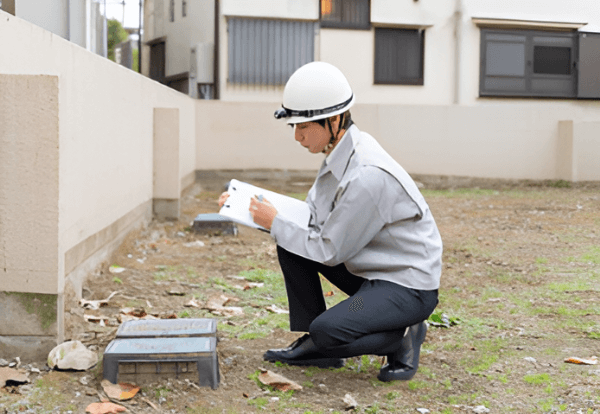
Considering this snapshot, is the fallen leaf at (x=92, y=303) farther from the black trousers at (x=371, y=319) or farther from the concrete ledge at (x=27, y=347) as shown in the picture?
the black trousers at (x=371, y=319)

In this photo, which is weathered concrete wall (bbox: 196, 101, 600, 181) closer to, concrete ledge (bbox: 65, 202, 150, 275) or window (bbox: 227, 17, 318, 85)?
window (bbox: 227, 17, 318, 85)

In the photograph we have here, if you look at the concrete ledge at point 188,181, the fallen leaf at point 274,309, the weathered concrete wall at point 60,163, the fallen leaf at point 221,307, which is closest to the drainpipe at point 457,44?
the concrete ledge at point 188,181

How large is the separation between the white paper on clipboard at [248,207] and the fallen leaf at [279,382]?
28.3 inches

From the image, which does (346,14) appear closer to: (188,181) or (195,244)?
(188,181)

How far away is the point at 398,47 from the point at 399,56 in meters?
0.21

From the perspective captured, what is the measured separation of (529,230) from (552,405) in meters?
6.11

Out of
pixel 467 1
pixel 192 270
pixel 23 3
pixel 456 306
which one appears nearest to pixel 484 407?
pixel 456 306

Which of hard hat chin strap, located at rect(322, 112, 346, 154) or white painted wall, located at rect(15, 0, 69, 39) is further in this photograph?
white painted wall, located at rect(15, 0, 69, 39)

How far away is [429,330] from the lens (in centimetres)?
438

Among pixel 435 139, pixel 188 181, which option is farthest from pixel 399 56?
pixel 188 181

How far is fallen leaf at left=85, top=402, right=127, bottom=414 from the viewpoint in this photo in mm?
2979

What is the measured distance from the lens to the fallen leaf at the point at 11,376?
325 cm

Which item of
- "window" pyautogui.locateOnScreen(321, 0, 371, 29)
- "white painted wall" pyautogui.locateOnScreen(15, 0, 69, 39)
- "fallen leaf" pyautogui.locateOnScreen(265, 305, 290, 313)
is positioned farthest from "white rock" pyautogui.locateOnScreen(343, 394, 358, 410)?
"window" pyautogui.locateOnScreen(321, 0, 371, 29)

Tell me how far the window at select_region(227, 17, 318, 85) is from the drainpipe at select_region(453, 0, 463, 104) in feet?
11.9
